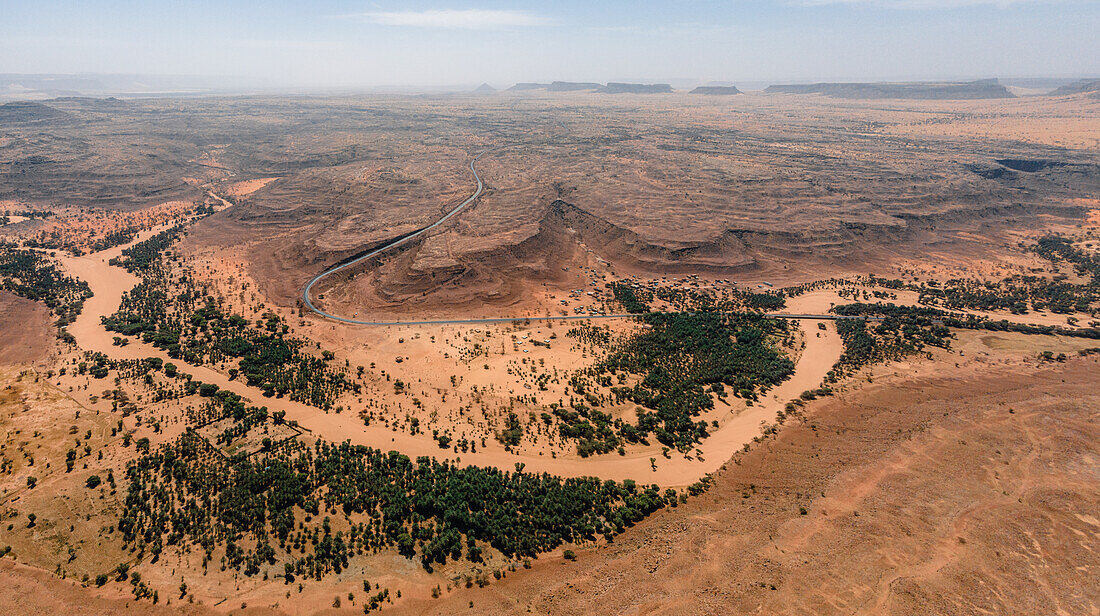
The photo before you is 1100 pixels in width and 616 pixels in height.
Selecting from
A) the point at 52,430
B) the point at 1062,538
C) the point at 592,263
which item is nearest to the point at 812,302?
the point at 592,263

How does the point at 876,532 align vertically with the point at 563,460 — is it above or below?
above

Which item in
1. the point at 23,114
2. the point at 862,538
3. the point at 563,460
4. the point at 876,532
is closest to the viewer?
the point at 862,538

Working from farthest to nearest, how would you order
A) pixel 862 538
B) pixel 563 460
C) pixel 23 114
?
pixel 23 114, pixel 563 460, pixel 862 538

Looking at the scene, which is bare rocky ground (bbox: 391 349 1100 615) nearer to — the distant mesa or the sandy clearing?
the sandy clearing

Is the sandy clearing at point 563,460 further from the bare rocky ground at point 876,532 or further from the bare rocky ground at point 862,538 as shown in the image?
the bare rocky ground at point 876,532

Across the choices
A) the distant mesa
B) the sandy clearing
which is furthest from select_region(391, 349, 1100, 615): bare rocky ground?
the distant mesa

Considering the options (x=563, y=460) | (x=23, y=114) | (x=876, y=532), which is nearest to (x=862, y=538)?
(x=876, y=532)

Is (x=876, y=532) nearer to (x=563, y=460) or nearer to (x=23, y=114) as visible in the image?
(x=563, y=460)

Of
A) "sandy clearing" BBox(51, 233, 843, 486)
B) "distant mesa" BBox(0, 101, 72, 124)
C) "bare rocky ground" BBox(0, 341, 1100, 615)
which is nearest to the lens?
"bare rocky ground" BBox(0, 341, 1100, 615)

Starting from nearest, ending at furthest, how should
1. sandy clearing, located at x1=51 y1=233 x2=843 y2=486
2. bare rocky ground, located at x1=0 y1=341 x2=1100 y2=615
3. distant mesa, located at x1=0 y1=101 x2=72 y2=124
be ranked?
1. bare rocky ground, located at x1=0 y1=341 x2=1100 y2=615
2. sandy clearing, located at x1=51 y1=233 x2=843 y2=486
3. distant mesa, located at x1=0 y1=101 x2=72 y2=124

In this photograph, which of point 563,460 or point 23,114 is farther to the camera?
point 23,114

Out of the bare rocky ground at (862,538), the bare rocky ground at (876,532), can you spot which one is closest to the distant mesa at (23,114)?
the bare rocky ground at (862,538)
